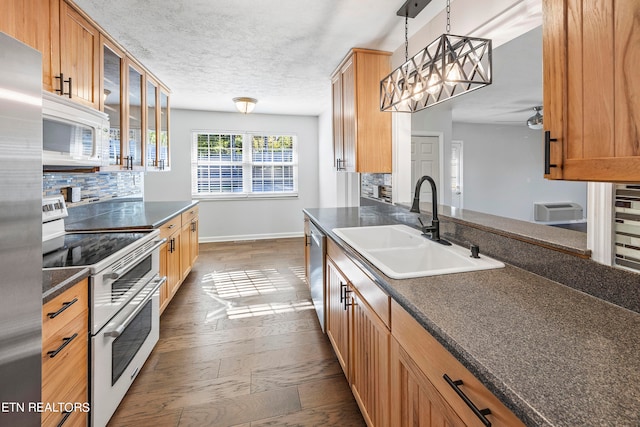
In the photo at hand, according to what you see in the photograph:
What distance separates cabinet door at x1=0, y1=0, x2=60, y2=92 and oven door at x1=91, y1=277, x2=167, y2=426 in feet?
4.51

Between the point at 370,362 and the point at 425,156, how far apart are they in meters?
2.49

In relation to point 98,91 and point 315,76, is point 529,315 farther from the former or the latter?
point 315,76

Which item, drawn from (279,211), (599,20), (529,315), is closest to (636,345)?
(529,315)

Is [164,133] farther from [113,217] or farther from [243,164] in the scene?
[243,164]

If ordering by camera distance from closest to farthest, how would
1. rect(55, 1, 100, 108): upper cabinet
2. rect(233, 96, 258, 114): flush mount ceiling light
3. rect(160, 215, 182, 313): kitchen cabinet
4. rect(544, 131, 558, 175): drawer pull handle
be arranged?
rect(544, 131, 558, 175): drawer pull handle
rect(55, 1, 100, 108): upper cabinet
rect(160, 215, 182, 313): kitchen cabinet
rect(233, 96, 258, 114): flush mount ceiling light

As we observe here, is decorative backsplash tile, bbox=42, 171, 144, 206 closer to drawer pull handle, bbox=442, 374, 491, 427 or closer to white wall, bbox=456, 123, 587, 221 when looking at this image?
drawer pull handle, bbox=442, 374, 491, 427

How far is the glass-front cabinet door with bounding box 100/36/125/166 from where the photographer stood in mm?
2432

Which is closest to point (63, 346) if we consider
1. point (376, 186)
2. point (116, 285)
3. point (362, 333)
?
point (116, 285)

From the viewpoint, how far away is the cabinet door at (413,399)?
80 centimetres

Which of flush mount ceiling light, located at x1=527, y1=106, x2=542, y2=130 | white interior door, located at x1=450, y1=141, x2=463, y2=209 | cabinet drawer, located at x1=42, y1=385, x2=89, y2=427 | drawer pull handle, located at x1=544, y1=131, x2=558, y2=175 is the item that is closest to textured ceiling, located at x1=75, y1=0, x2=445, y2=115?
flush mount ceiling light, located at x1=527, y1=106, x2=542, y2=130

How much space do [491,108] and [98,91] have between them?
348cm

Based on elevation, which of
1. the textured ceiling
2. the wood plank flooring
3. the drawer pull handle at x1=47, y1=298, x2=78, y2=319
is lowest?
the wood plank flooring

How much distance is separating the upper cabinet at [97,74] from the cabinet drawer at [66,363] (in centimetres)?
129

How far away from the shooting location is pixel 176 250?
3.07 metres
